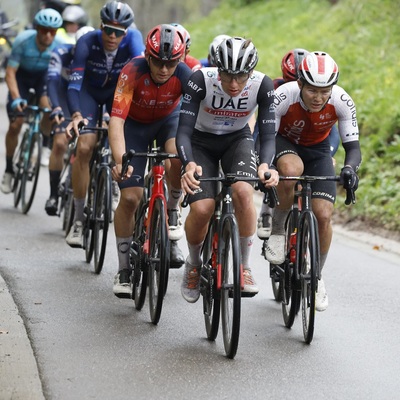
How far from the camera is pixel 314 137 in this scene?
26.7 feet

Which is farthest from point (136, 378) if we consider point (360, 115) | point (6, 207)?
point (360, 115)

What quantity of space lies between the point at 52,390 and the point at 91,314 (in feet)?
6.64

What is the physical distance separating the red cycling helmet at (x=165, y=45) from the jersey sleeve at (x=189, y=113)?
49cm

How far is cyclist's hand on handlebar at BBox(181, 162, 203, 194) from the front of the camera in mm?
6969

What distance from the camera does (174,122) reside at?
873cm

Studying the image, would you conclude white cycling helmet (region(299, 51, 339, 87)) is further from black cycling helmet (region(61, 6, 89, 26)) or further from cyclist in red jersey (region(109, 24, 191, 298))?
black cycling helmet (region(61, 6, 89, 26))

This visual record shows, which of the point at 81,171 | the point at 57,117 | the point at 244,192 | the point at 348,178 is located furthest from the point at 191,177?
the point at 57,117

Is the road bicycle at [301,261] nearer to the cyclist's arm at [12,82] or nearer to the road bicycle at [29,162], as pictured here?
the road bicycle at [29,162]

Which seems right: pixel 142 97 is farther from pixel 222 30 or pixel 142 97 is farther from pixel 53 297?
pixel 222 30

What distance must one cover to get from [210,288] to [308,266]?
0.76 meters

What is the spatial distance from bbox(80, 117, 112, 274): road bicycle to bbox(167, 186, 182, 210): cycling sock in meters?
0.56

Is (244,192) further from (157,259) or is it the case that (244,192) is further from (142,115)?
(142,115)

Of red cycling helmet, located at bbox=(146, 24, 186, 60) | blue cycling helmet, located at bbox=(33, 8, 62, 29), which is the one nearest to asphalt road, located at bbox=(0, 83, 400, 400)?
red cycling helmet, located at bbox=(146, 24, 186, 60)

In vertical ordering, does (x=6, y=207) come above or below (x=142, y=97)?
below
